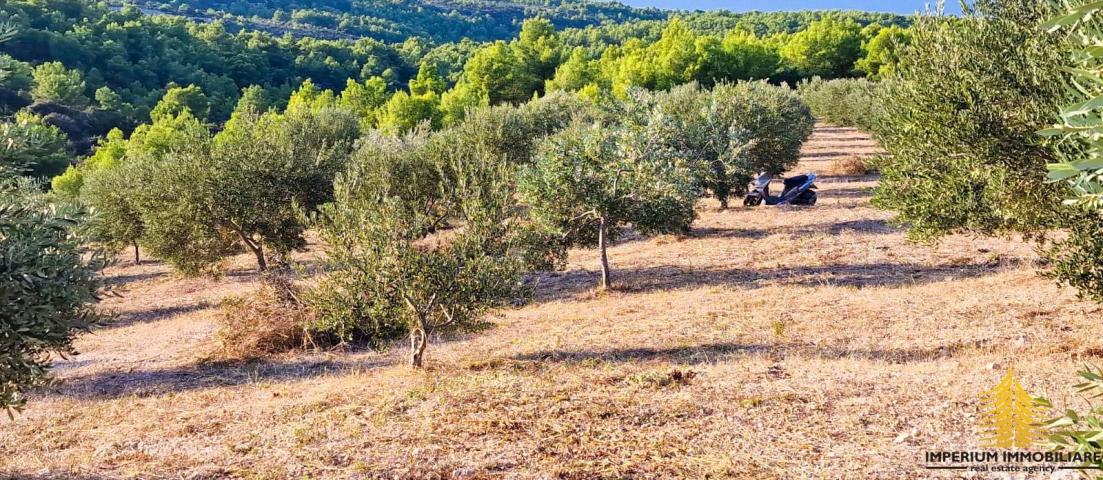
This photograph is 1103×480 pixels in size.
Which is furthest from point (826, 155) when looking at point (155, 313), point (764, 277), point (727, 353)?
point (155, 313)

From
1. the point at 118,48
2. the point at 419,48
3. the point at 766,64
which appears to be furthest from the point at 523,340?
the point at 419,48

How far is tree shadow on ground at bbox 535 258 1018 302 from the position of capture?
21984mm

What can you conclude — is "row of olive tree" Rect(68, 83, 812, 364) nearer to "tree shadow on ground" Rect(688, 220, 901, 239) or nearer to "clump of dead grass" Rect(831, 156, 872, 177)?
"tree shadow on ground" Rect(688, 220, 901, 239)

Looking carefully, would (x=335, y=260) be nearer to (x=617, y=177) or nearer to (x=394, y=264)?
(x=394, y=264)

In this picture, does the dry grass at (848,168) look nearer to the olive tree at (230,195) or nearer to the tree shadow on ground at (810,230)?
the tree shadow on ground at (810,230)

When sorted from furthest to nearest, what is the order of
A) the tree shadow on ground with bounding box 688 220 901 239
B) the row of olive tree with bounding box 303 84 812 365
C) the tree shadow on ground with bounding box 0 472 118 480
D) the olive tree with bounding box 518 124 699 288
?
the tree shadow on ground with bounding box 688 220 901 239
the olive tree with bounding box 518 124 699 288
the row of olive tree with bounding box 303 84 812 365
the tree shadow on ground with bounding box 0 472 118 480

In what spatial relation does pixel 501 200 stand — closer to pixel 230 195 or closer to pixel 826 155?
pixel 230 195

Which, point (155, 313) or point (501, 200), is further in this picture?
point (155, 313)

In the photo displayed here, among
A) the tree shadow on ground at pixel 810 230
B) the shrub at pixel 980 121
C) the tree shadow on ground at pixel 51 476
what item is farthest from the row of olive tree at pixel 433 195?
the shrub at pixel 980 121

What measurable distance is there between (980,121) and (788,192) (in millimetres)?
25355

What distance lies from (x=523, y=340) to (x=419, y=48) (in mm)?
155037

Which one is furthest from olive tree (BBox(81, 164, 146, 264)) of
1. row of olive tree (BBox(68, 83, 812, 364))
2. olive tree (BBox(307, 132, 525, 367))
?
olive tree (BBox(307, 132, 525, 367))

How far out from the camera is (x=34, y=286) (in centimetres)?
881

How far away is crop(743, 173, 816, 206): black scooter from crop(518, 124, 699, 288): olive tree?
55.7 ft
